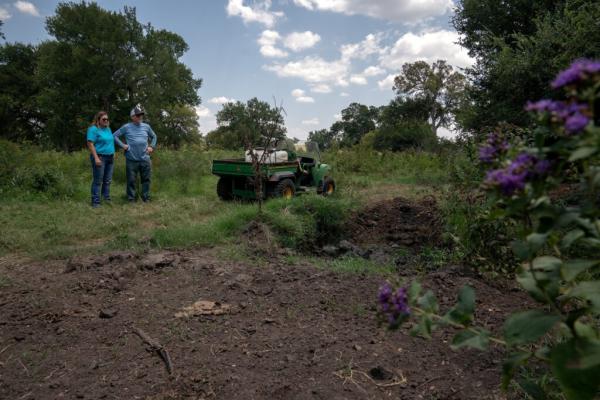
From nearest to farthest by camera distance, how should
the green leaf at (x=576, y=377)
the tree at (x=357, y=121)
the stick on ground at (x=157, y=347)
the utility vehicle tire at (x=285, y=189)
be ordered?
the green leaf at (x=576, y=377) < the stick on ground at (x=157, y=347) < the utility vehicle tire at (x=285, y=189) < the tree at (x=357, y=121)

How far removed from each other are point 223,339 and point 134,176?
21.3 feet

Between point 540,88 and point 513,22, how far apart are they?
3698 millimetres

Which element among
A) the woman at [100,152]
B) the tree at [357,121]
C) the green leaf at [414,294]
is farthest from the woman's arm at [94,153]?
the tree at [357,121]

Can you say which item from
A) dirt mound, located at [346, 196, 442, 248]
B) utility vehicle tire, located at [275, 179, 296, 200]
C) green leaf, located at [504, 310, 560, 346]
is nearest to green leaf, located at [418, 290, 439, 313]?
green leaf, located at [504, 310, 560, 346]

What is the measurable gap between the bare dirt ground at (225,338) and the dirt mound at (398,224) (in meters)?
2.01

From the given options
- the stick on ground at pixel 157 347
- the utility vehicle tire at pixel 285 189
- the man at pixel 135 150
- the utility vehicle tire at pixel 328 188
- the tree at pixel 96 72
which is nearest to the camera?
the stick on ground at pixel 157 347

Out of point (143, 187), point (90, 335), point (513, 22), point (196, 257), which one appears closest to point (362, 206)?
point (196, 257)

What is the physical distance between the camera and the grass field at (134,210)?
17.7ft

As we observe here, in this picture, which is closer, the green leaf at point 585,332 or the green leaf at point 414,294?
the green leaf at point 585,332

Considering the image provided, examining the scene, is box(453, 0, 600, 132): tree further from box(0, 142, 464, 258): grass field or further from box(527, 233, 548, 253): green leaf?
box(527, 233, 548, 253): green leaf

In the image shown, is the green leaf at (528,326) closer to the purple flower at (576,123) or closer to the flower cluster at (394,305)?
the flower cluster at (394,305)

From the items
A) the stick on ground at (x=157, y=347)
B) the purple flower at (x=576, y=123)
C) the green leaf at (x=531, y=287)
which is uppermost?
the purple flower at (x=576, y=123)

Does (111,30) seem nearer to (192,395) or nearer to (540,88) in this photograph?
(540,88)

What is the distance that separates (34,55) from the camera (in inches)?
1561
